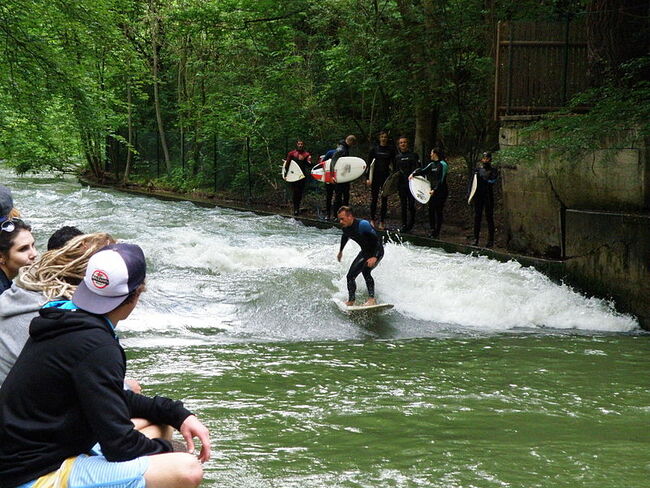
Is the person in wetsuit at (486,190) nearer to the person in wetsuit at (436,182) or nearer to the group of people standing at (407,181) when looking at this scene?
the group of people standing at (407,181)

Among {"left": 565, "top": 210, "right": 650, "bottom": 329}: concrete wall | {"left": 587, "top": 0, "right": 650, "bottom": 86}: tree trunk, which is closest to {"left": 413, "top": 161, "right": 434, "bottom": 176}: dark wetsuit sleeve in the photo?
{"left": 587, "top": 0, "right": 650, "bottom": 86}: tree trunk

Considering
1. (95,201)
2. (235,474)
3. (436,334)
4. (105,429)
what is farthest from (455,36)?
(105,429)

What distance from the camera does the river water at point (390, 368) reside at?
5.35 metres

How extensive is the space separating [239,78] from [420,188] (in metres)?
12.3

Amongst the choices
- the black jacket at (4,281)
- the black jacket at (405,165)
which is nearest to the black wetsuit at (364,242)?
the black jacket at (405,165)

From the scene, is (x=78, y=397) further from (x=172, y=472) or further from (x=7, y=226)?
(x=7, y=226)

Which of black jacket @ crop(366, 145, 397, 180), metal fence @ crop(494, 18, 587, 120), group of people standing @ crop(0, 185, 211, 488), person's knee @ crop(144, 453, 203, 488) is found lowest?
person's knee @ crop(144, 453, 203, 488)

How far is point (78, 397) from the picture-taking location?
115 inches

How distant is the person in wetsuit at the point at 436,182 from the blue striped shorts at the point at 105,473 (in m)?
14.7

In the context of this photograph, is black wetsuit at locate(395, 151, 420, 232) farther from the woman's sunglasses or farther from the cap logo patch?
the cap logo patch

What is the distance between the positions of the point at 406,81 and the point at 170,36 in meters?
11.2

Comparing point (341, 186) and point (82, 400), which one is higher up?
point (341, 186)

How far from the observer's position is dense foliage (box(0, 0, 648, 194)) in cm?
1564

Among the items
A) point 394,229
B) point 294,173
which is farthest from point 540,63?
point 294,173
